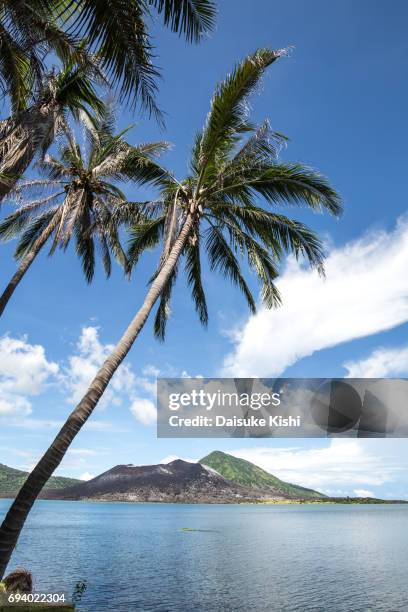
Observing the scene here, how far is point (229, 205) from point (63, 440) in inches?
332

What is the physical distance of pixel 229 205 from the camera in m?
14.2

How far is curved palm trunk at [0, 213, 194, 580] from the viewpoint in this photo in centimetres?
778

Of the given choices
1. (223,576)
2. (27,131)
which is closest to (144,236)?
(27,131)

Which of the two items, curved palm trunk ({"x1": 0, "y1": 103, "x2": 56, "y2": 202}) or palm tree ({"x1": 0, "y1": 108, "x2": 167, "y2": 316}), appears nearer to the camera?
curved palm trunk ({"x1": 0, "y1": 103, "x2": 56, "y2": 202})

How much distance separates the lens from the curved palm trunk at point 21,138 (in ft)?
32.1

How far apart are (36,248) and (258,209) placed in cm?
734

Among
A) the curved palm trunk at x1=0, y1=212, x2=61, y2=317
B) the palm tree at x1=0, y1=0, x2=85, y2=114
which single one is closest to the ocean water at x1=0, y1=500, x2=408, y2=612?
the curved palm trunk at x1=0, y1=212, x2=61, y2=317

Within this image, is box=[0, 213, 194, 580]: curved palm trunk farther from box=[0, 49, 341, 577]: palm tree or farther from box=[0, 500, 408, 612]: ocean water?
box=[0, 500, 408, 612]: ocean water

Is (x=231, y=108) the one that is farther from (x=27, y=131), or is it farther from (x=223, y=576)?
(x=223, y=576)

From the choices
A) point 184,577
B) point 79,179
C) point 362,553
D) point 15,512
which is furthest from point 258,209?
point 362,553

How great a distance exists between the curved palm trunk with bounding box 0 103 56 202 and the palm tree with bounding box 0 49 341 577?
12.3 ft

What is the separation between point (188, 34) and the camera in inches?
302

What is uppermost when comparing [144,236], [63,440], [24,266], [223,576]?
[144,236]

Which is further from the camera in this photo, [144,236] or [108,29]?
[144,236]
